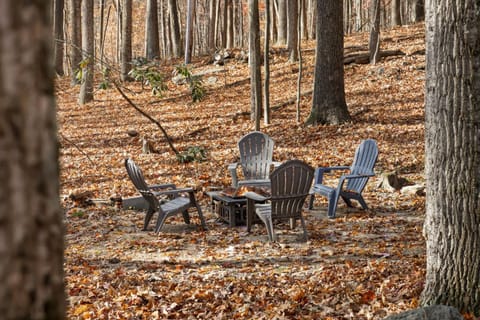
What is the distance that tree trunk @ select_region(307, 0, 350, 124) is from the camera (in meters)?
15.3

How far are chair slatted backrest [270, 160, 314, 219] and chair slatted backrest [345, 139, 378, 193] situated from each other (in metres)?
1.58

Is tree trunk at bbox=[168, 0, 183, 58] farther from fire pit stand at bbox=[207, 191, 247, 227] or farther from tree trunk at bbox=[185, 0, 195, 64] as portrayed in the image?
fire pit stand at bbox=[207, 191, 247, 227]

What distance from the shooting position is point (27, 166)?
1356mm

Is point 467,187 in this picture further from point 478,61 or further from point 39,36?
point 39,36

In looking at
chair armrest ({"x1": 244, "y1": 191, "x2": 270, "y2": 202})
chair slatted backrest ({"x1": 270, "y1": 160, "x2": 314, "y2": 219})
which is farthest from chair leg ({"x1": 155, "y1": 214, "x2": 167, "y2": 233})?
chair slatted backrest ({"x1": 270, "y1": 160, "x2": 314, "y2": 219})

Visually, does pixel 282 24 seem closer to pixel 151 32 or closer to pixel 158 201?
pixel 151 32

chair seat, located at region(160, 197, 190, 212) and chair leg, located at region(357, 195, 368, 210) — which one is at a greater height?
chair seat, located at region(160, 197, 190, 212)

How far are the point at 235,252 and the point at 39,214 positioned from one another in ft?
20.9

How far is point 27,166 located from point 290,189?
6997mm

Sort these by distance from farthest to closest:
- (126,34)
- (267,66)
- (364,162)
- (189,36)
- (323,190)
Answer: (189,36) → (126,34) → (267,66) → (364,162) → (323,190)

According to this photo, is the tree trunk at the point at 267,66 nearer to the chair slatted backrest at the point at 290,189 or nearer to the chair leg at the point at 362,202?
the chair leg at the point at 362,202

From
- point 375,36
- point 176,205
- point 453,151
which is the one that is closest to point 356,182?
point 176,205

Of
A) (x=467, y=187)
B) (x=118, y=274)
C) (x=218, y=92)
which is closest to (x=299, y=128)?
(x=218, y=92)

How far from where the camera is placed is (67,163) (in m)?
15.0
